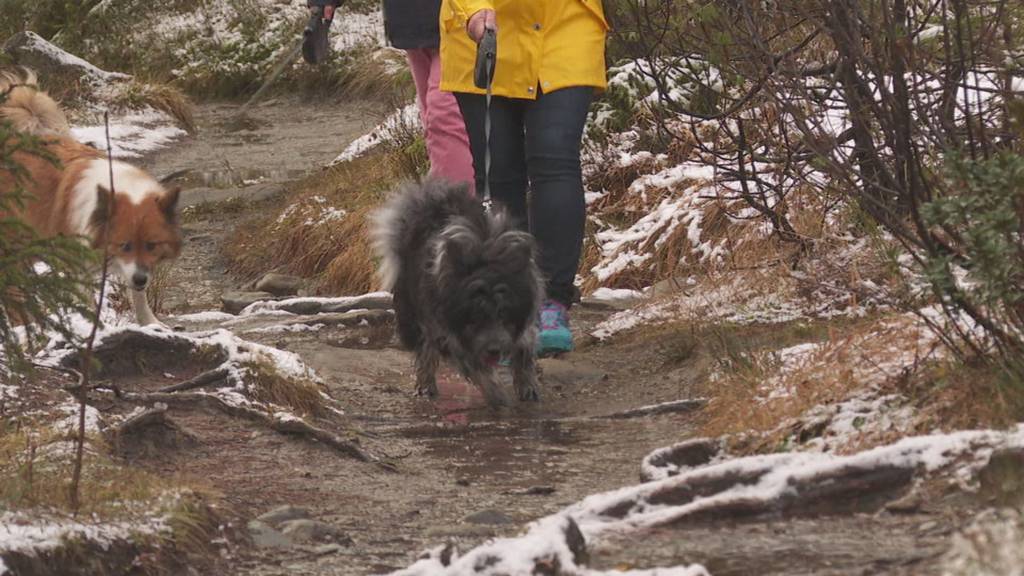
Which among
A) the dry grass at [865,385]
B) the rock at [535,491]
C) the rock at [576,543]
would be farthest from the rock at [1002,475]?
the rock at [535,491]

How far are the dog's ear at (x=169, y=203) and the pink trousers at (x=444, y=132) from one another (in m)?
1.29

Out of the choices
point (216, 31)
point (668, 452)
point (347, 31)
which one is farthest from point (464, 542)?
point (216, 31)

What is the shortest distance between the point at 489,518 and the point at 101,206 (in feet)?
11.5

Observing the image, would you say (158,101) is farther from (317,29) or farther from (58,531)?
(58,531)

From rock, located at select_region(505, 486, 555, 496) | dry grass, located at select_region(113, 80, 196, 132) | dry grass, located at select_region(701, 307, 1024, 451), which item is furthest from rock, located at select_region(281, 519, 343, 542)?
dry grass, located at select_region(113, 80, 196, 132)

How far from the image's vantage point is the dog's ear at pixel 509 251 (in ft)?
17.7

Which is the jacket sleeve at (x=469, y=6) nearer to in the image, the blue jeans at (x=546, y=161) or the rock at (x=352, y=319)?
the blue jeans at (x=546, y=161)

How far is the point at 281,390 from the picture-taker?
534 cm

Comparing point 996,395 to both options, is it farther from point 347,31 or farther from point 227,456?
point 347,31

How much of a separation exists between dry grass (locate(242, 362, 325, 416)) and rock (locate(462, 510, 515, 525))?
1.51 meters

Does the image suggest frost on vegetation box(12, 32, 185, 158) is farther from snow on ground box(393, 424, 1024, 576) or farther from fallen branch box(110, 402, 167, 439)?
snow on ground box(393, 424, 1024, 576)

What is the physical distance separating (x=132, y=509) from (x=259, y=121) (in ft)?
38.5

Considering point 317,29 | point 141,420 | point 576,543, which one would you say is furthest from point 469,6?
point 576,543

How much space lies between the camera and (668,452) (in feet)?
13.2
